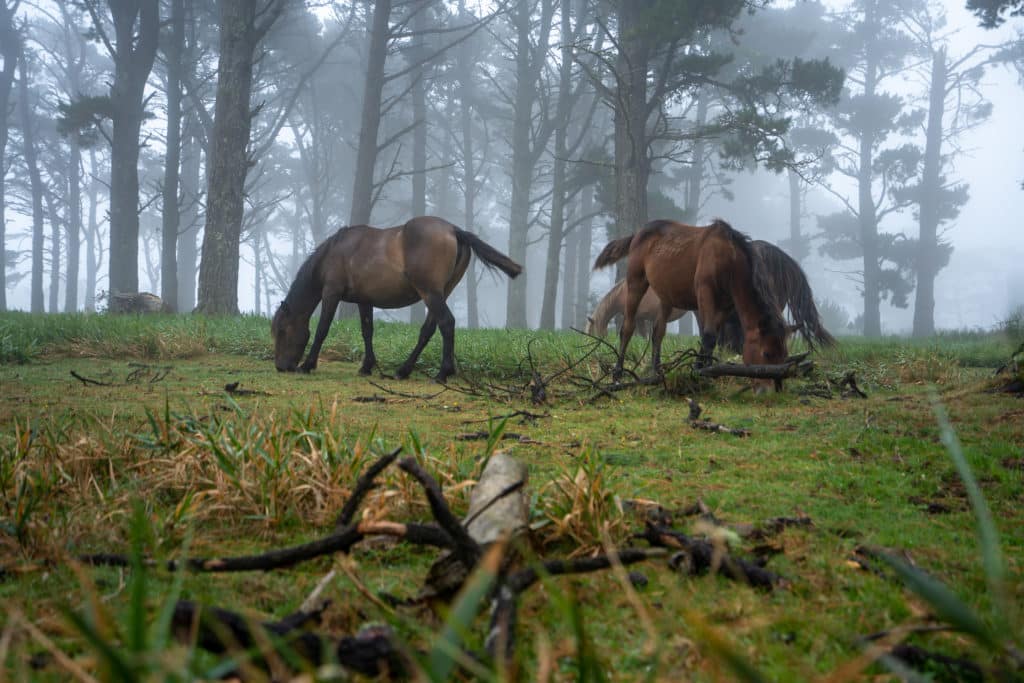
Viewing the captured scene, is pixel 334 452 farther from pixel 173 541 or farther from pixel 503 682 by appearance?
pixel 503 682

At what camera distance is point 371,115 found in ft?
59.5

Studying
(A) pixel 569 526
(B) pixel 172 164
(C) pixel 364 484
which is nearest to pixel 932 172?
(B) pixel 172 164

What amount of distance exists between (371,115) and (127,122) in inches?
333

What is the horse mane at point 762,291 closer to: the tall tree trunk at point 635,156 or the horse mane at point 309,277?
the horse mane at point 309,277

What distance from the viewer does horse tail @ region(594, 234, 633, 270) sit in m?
8.84

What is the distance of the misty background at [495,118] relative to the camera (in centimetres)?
1516

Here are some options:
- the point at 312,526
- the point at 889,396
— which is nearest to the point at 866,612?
the point at 312,526

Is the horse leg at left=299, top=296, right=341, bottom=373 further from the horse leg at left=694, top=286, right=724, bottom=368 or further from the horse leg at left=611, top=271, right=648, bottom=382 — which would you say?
the horse leg at left=694, top=286, right=724, bottom=368

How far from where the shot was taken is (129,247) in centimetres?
2058

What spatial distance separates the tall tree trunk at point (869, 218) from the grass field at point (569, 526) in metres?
28.3

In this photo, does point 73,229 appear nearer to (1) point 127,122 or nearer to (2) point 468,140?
(1) point 127,122

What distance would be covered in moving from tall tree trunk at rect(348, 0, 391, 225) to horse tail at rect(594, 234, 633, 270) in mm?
10154

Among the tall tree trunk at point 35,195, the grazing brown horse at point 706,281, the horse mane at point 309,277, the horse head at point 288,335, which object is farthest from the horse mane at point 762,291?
the tall tree trunk at point 35,195

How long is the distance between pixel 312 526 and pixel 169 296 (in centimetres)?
2579
